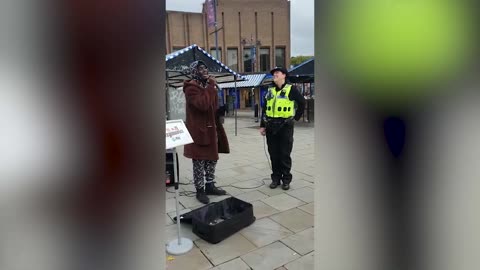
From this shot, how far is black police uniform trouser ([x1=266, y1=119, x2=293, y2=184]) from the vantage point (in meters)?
4.16

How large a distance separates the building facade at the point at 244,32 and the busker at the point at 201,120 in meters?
27.4

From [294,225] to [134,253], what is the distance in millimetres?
2458

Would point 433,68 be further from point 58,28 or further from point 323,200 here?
point 58,28

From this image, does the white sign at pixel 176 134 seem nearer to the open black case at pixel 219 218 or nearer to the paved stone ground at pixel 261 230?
the open black case at pixel 219 218

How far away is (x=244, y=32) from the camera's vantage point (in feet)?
102

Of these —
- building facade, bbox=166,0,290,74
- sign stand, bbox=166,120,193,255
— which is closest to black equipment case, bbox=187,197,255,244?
sign stand, bbox=166,120,193,255

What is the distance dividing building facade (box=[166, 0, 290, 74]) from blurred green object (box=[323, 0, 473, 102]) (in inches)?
1191

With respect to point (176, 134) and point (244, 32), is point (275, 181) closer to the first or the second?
point (176, 134)

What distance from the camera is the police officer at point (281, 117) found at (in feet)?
13.4

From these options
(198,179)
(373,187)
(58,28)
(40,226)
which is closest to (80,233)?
(40,226)

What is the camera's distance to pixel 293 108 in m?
4.11

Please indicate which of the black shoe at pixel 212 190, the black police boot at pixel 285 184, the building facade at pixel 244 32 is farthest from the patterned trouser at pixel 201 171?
the building facade at pixel 244 32

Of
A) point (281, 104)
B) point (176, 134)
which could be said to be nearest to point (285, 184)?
point (281, 104)

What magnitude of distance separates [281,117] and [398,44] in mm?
3410
